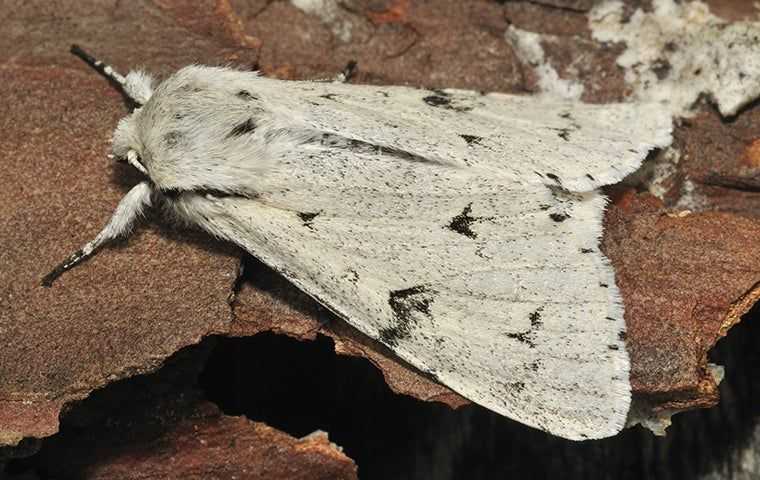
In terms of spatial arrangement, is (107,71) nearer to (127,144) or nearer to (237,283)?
(127,144)

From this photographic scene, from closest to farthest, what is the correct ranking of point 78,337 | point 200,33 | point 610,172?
point 78,337
point 610,172
point 200,33

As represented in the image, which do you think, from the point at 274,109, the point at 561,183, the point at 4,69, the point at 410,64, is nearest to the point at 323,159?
the point at 274,109

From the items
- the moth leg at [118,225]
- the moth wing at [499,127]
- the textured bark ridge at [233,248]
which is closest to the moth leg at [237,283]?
the textured bark ridge at [233,248]

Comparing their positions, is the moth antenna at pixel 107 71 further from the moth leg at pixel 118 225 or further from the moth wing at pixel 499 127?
the moth wing at pixel 499 127

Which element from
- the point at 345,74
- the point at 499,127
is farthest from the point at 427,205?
the point at 345,74

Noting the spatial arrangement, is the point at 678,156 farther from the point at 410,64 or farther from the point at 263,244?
the point at 263,244

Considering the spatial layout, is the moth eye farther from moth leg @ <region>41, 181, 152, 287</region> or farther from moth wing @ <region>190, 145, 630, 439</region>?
moth wing @ <region>190, 145, 630, 439</region>
